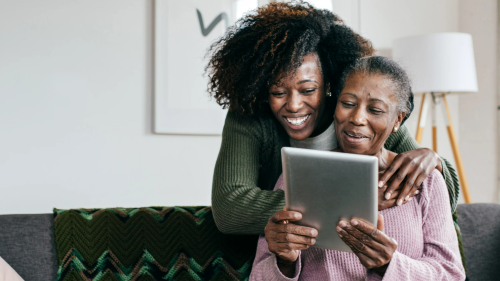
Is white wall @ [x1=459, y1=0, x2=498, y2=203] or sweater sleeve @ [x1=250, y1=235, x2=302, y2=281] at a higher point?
white wall @ [x1=459, y1=0, x2=498, y2=203]

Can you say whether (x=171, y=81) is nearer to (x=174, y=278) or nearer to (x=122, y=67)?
(x=122, y=67)

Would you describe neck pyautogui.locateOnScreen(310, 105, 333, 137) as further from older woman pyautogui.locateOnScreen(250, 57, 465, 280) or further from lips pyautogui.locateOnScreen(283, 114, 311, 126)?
older woman pyautogui.locateOnScreen(250, 57, 465, 280)

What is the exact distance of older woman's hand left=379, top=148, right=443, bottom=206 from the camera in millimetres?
1124

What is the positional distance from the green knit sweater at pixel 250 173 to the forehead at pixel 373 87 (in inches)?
13.8

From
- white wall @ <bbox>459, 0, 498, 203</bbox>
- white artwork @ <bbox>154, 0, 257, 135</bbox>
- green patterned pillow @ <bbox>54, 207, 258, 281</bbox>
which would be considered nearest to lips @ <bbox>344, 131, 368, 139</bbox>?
green patterned pillow @ <bbox>54, 207, 258, 281</bbox>

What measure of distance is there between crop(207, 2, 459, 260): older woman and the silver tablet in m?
0.28

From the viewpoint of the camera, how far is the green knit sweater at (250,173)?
125 centimetres

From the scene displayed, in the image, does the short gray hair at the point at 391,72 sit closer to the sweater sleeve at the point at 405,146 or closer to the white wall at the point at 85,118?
the sweater sleeve at the point at 405,146

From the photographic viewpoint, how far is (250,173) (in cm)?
135

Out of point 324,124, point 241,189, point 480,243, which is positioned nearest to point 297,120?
point 324,124

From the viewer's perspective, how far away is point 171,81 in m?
2.47

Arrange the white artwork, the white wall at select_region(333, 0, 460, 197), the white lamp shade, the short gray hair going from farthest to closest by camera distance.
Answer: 1. the white wall at select_region(333, 0, 460, 197)
2. the white lamp shade
3. the white artwork
4. the short gray hair

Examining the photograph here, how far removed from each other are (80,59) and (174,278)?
1.32 meters

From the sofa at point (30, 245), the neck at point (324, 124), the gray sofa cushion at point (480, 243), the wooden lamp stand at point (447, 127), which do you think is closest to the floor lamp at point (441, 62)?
the wooden lamp stand at point (447, 127)
